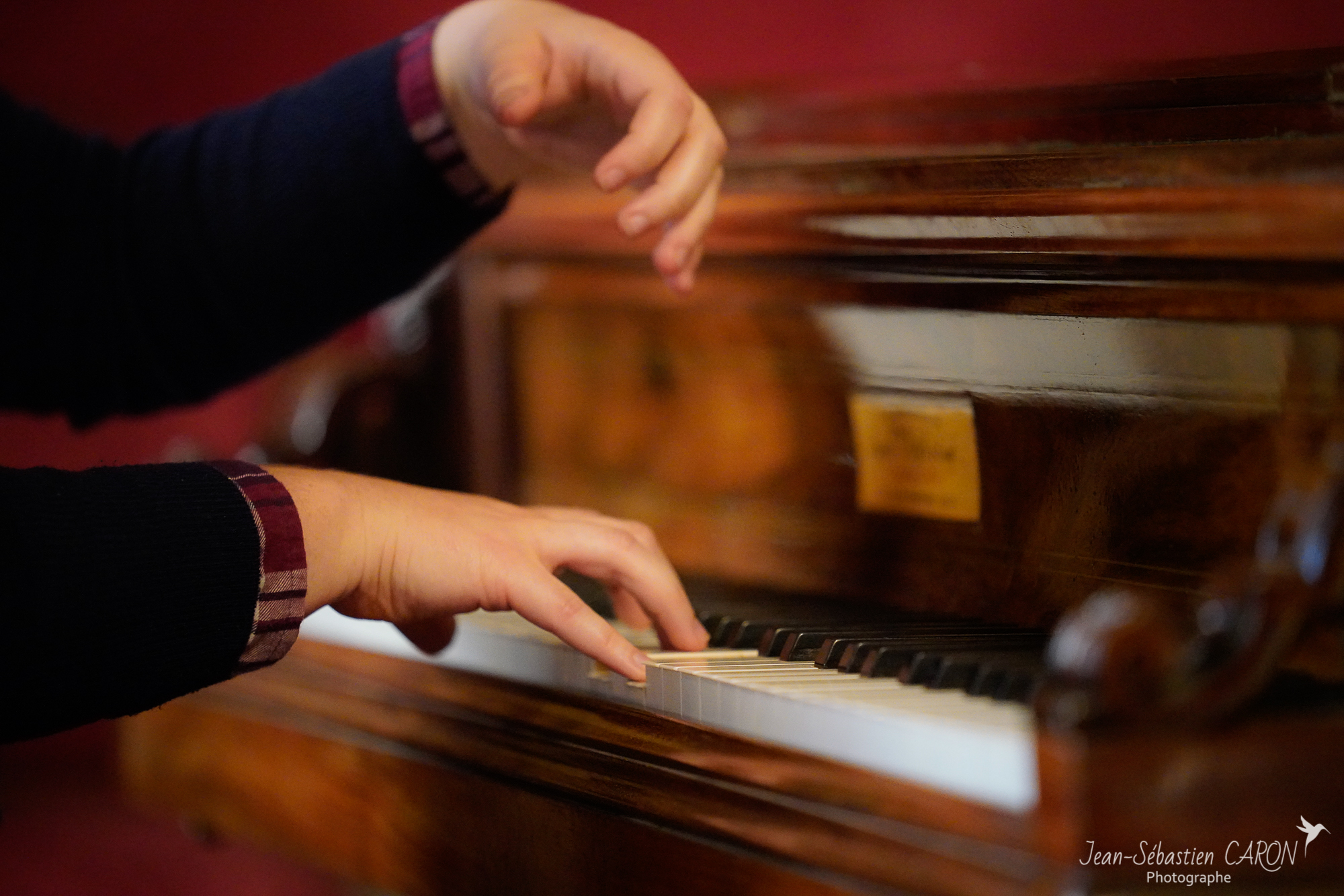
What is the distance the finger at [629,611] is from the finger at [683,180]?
265mm

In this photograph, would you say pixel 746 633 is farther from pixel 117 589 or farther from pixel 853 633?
pixel 117 589

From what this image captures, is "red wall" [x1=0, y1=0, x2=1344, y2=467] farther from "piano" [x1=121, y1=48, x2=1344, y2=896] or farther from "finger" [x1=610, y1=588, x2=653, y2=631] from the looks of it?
"finger" [x1=610, y1=588, x2=653, y2=631]

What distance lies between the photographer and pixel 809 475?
1.21m

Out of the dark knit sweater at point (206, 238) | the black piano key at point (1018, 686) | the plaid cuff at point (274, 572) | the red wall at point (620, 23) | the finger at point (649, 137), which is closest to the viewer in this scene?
the black piano key at point (1018, 686)

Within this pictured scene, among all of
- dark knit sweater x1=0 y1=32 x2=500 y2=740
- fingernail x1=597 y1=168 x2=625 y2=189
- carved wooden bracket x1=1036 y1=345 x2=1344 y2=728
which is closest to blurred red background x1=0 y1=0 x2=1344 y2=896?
dark knit sweater x1=0 y1=32 x2=500 y2=740

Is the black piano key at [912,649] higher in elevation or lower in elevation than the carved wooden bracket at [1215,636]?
lower

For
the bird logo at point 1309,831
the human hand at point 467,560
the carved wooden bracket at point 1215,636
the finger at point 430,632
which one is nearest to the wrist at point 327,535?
the human hand at point 467,560

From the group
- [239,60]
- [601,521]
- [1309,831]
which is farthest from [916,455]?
[239,60]

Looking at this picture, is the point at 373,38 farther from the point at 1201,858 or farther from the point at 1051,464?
the point at 1201,858

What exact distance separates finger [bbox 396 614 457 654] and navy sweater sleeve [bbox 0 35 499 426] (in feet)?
1.27

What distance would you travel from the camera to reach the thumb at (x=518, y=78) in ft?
3.24

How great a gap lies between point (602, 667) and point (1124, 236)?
1.52 ft

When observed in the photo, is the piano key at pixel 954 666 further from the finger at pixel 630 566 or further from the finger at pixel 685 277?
the finger at pixel 685 277

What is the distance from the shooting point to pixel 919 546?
1092mm
